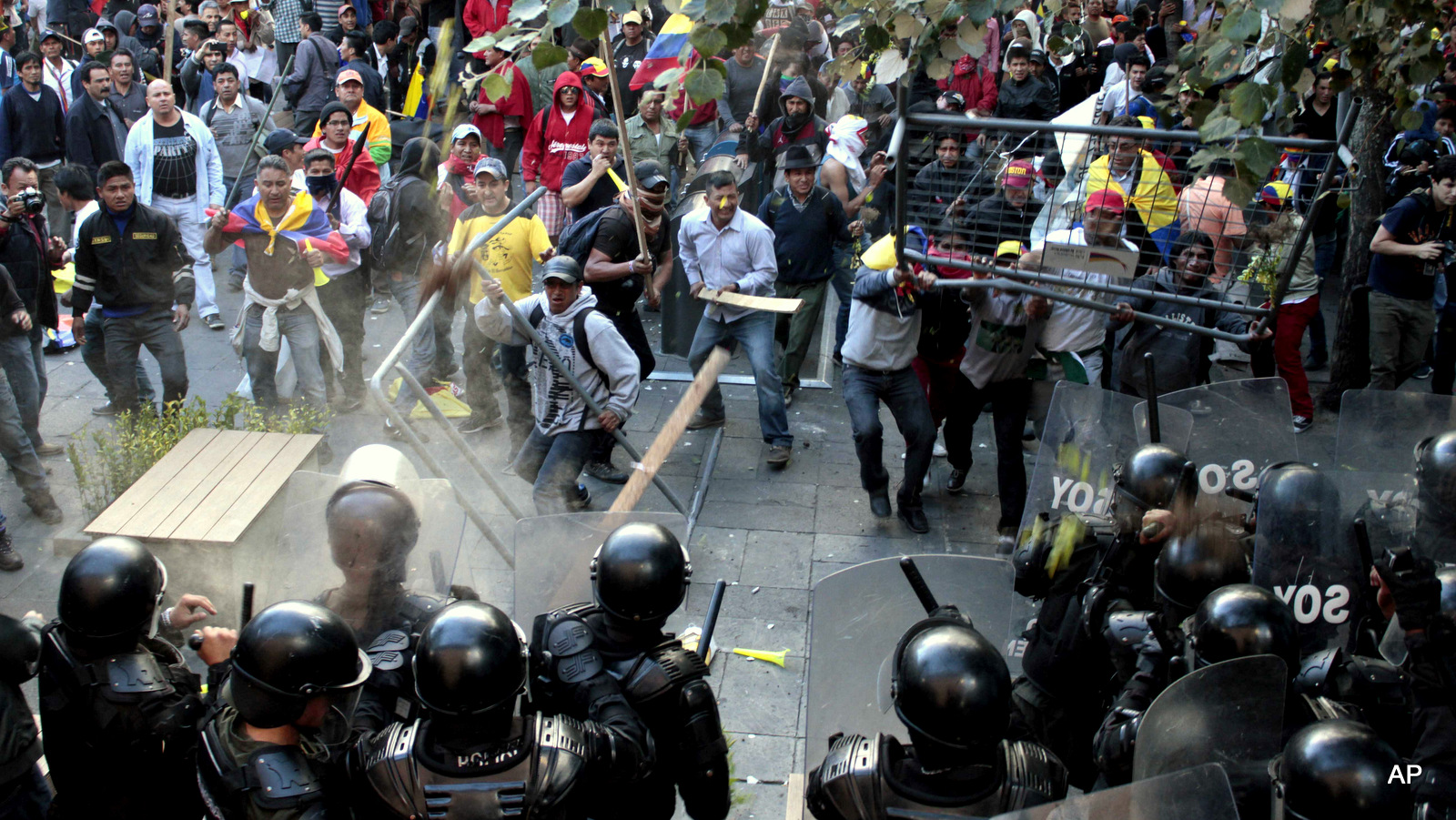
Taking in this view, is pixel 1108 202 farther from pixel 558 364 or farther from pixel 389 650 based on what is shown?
pixel 389 650

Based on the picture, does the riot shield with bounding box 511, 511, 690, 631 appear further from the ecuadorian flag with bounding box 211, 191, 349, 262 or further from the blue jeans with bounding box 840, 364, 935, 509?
the ecuadorian flag with bounding box 211, 191, 349, 262

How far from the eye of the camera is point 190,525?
479 centimetres

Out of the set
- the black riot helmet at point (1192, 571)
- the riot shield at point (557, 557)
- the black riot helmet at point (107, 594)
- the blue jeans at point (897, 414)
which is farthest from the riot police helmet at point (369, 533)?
the blue jeans at point (897, 414)

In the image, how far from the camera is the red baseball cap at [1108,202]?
15.0ft

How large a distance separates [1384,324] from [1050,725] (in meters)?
4.74

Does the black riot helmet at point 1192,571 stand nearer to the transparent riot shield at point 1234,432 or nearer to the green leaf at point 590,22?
the transparent riot shield at point 1234,432

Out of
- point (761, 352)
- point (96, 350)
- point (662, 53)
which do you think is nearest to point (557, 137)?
point (662, 53)

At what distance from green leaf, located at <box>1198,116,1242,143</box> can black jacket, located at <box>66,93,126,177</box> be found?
8783 mm

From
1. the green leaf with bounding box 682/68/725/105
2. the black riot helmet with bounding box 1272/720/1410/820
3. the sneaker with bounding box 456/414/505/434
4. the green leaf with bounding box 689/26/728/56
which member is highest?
the green leaf with bounding box 689/26/728/56

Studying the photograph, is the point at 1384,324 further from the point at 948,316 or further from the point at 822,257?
the point at 822,257

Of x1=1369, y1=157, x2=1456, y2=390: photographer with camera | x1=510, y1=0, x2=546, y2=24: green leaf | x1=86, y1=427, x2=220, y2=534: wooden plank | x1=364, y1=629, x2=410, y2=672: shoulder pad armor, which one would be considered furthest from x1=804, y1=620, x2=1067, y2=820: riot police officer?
x1=1369, y1=157, x2=1456, y2=390: photographer with camera

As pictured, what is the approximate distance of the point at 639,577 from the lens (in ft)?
9.75

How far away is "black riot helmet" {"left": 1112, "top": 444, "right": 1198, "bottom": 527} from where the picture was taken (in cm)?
364

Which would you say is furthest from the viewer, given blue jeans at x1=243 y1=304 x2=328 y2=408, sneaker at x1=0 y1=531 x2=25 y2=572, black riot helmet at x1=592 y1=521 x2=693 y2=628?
blue jeans at x1=243 y1=304 x2=328 y2=408
